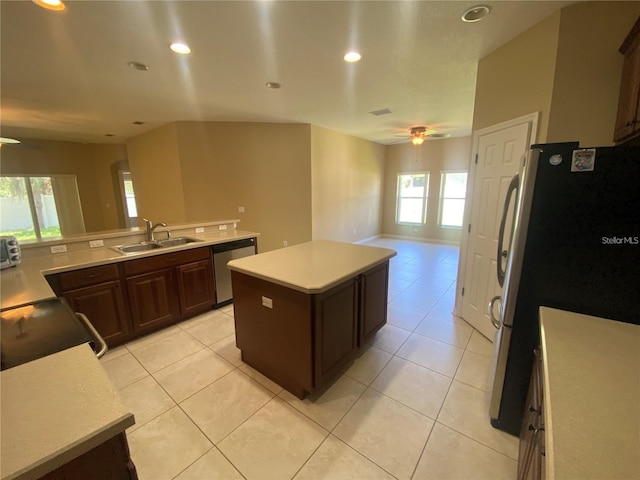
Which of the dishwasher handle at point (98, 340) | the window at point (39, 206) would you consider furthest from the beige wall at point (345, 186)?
the window at point (39, 206)

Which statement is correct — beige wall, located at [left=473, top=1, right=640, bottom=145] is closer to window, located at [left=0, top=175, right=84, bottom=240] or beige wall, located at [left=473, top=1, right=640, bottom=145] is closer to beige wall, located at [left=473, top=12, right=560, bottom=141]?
beige wall, located at [left=473, top=12, right=560, bottom=141]

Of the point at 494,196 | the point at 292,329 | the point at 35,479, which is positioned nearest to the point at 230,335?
the point at 292,329

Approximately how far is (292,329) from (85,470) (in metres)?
1.23

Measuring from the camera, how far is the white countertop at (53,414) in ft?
1.88

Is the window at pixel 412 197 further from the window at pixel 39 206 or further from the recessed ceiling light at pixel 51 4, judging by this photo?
the window at pixel 39 206

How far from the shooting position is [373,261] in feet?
6.95

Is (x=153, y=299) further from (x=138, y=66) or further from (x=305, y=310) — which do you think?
(x=138, y=66)

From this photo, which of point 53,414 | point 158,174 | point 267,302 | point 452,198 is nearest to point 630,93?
point 267,302

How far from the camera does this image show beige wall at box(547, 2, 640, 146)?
175cm

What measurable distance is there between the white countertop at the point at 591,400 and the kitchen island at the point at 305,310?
42.9 inches

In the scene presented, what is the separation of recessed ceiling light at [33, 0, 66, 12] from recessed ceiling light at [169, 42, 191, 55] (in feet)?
2.22

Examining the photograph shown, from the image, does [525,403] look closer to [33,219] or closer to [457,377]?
[457,377]

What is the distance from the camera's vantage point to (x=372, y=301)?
235 cm

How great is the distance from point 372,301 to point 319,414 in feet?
3.19
